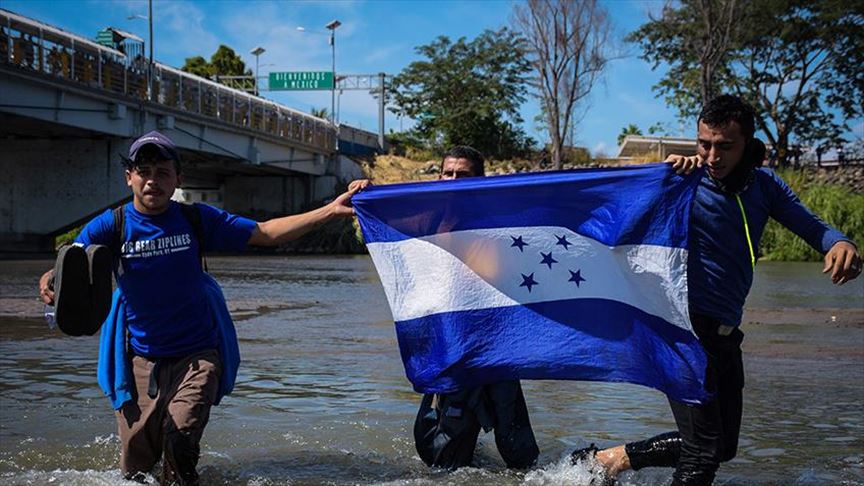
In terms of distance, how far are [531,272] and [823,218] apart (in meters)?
35.0

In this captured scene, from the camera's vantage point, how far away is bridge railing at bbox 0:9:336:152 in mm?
28969

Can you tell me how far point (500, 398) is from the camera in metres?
5.25

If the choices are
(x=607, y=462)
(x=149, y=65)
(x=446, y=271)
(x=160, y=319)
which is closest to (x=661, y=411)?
(x=607, y=462)

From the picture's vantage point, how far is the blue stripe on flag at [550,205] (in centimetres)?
480

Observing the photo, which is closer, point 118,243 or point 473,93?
point 118,243

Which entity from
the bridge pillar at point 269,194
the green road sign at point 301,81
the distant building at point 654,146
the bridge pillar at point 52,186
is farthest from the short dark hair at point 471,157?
the green road sign at point 301,81

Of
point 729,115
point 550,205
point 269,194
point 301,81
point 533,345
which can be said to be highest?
point 301,81

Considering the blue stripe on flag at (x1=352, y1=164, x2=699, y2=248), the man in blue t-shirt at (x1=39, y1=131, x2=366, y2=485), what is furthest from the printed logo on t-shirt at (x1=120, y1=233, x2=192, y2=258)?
the blue stripe on flag at (x1=352, y1=164, x2=699, y2=248)

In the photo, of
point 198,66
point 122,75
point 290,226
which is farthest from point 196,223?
point 198,66

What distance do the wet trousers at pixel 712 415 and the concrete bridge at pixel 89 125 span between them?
27.3m

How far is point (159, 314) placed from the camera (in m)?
4.81

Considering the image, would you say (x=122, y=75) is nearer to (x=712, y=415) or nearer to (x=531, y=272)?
(x=531, y=272)

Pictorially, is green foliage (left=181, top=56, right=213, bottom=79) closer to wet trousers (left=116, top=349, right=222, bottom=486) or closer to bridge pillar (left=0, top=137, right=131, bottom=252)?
bridge pillar (left=0, top=137, right=131, bottom=252)

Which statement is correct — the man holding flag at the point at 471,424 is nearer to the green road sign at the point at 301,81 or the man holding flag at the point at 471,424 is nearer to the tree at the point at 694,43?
the tree at the point at 694,43
